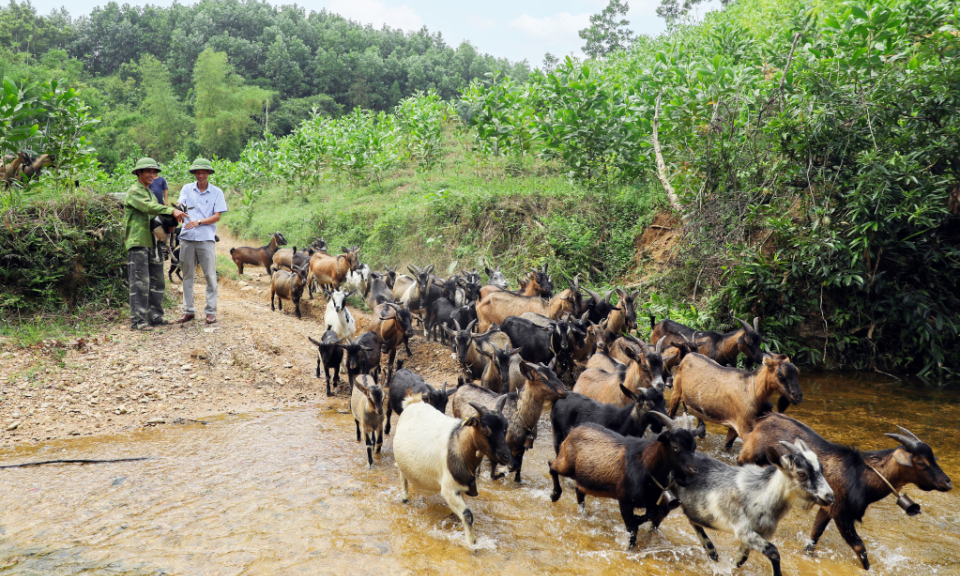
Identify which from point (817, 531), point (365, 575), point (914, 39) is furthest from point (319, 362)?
point (914, 39)

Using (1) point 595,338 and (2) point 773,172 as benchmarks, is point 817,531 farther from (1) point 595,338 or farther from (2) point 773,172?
(2) point 773,172

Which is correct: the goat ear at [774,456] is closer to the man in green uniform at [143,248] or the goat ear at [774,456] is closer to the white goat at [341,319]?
the white goat at [341,319]

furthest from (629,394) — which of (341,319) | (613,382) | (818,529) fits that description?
(341,319)

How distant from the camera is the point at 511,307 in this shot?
8.79 m

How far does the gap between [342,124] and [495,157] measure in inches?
450

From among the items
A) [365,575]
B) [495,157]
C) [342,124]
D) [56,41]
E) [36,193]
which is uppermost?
[56,41]

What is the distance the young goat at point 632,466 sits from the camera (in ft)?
12.7

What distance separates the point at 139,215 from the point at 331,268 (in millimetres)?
4327

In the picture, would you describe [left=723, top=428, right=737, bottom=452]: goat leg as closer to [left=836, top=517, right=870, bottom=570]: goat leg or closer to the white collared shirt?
[left=836, top=517, right=870, bottom=570]: goat leg

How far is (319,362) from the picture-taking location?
7.88 m

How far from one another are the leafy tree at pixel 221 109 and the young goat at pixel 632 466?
129 ft

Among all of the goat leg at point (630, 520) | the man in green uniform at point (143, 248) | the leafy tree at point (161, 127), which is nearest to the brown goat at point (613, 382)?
the goat leg at point (630, 520)

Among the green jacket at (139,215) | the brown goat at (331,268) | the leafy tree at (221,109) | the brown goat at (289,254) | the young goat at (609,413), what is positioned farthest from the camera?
the leafy tree at (221,109)

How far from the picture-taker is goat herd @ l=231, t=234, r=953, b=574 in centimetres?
372
